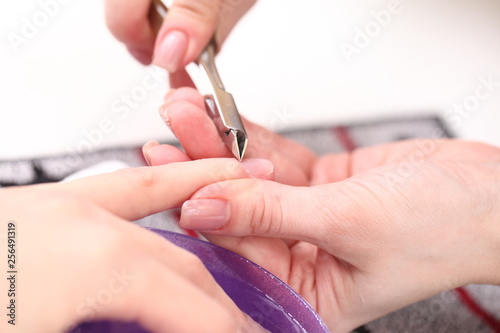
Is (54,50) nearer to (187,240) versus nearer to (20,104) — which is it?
(20,104)

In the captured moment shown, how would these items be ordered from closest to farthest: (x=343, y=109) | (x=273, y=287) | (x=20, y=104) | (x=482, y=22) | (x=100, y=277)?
(x=100, y=277), (x=273, y=287), (x=20, y=104), (x=343, y=109), (x=482, y=22)

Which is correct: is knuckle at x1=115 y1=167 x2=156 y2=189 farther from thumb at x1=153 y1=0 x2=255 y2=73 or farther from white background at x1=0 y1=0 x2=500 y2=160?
white background at x1=0 y1=0 x2=500 y2=160

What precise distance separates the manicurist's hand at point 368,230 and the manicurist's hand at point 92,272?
0.30 ft

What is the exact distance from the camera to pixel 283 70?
0.95 m

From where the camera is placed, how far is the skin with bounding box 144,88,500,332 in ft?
1.57

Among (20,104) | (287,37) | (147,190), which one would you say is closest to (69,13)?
(20,104)

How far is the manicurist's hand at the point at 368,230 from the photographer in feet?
1.56

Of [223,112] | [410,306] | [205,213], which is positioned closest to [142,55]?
[223,112]

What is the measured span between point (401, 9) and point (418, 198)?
0.69 metres

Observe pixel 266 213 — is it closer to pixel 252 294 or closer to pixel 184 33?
pixel 252 294

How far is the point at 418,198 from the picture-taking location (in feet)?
1.71

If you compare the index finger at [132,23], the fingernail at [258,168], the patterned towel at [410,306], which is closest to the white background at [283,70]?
the patterned towel at [410,306]

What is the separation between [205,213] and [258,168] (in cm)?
11

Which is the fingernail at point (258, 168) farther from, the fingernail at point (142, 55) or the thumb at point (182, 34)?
the fingernail at point (142, 55)
